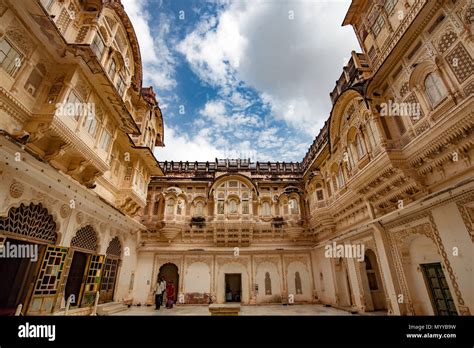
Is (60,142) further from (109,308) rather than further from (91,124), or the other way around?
(109,308)

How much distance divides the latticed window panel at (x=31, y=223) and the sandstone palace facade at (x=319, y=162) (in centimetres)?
4

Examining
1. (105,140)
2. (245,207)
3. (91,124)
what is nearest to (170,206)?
(245,207)

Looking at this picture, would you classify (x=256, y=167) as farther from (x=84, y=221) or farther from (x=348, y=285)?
(x=84, y=221)

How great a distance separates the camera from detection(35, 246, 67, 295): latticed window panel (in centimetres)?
655

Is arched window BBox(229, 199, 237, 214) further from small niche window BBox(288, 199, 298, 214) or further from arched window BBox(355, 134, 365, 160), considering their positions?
arched window BBox(355, 134, 365, 160)

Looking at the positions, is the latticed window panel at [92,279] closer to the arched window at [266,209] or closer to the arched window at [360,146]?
the arched window at [266,209]

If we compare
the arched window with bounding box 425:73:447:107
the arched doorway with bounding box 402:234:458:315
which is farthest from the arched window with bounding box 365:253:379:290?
the arched window with bounding box 425:73:447:107

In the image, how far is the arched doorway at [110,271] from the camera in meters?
10.5

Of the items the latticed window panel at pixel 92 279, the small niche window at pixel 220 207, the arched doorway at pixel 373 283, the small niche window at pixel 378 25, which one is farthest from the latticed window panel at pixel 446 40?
the latticed window panel at pixel 92 279

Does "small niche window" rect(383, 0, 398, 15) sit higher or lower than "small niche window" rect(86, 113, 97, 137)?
higher

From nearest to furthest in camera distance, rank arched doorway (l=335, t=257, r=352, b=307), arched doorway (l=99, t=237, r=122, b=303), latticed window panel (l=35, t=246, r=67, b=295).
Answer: latticed window panel (l=35, t=246, r=67, b=295), arched doorway (l=99, t=237, r=122, b=303), arched doorway (l=335, t=257, r=352, b=307)

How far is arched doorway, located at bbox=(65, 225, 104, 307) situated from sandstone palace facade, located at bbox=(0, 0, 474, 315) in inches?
2.3

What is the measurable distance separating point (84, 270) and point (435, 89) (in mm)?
13408
